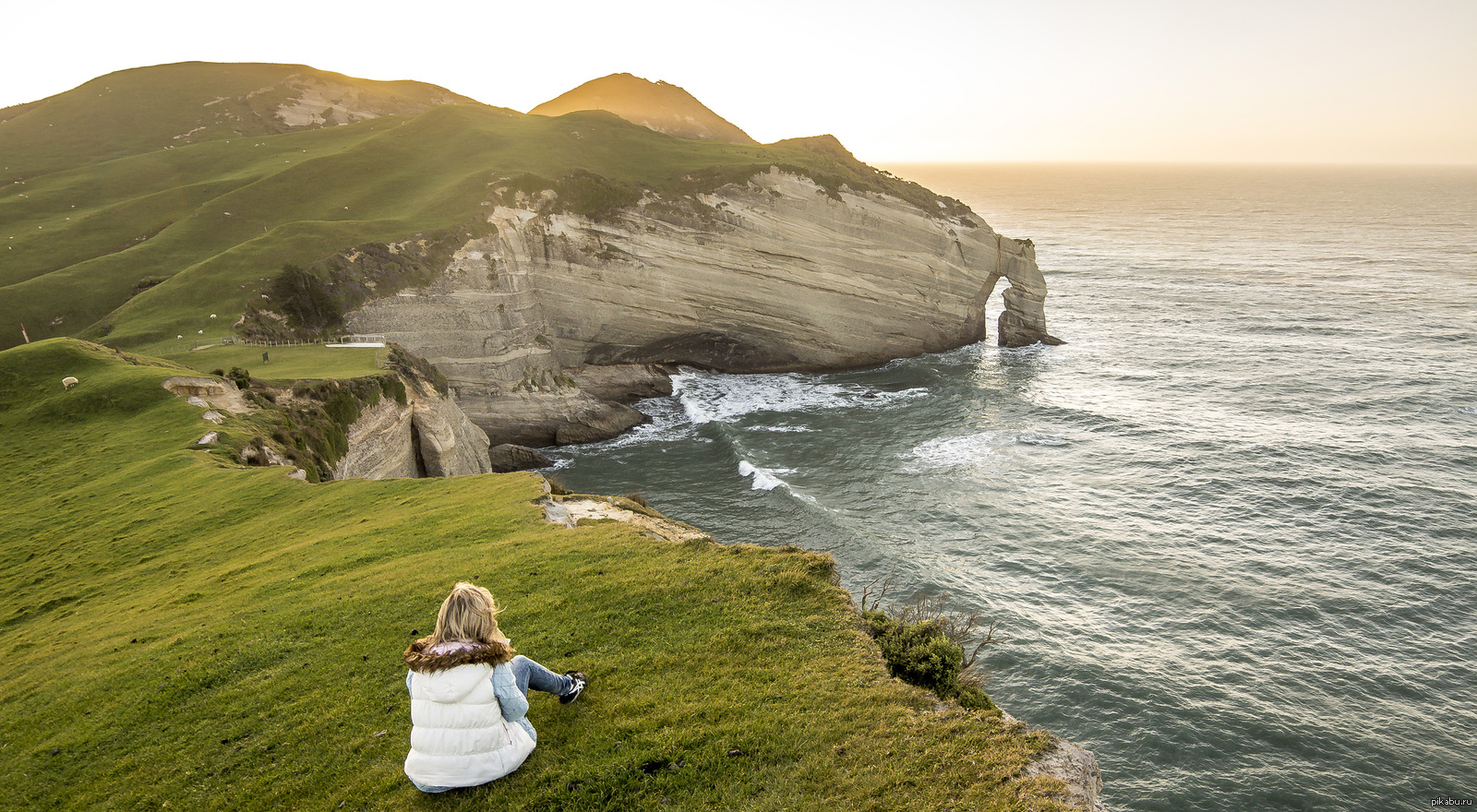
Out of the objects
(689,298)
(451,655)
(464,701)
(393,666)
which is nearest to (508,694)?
(464,701)

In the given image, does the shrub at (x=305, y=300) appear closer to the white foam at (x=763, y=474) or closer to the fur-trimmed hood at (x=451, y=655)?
the white foam at (x=763, y=474)

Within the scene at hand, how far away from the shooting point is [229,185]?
62031 millimetres

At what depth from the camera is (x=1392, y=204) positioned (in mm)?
176125

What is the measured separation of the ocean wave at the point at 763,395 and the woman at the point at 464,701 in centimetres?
4170

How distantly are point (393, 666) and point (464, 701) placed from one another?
15.3 feet

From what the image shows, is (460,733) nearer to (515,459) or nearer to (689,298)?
(515,459)

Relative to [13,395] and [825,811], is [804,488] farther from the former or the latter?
[13,395]

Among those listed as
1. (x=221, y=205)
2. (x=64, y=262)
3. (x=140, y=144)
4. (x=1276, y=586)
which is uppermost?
(x=140, y=144)

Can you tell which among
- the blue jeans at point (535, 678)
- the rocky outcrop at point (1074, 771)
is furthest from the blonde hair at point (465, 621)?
the rocky outcrop at point (1074, 771)

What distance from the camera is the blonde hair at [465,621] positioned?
671cm

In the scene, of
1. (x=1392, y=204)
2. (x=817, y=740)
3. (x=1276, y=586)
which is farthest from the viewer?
(x=1392, y=204)

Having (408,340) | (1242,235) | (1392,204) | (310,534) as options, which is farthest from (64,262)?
(1392,204)

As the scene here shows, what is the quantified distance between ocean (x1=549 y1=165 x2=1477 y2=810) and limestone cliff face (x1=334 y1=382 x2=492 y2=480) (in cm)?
621

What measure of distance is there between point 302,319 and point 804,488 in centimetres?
3169
